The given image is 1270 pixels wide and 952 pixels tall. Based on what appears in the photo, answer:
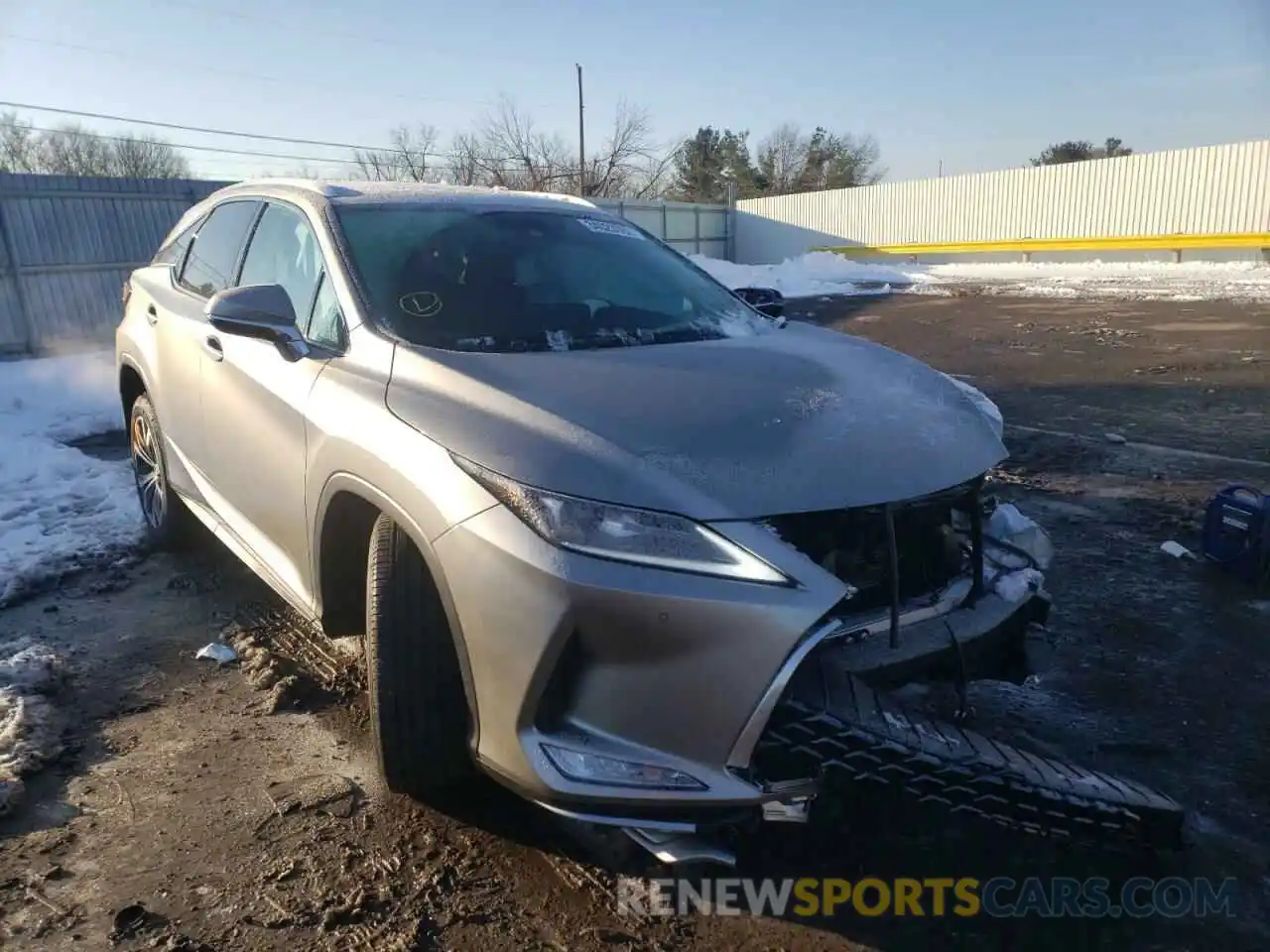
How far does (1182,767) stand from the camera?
2809mm

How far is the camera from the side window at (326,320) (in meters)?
2.90

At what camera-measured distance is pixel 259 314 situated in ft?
9.38

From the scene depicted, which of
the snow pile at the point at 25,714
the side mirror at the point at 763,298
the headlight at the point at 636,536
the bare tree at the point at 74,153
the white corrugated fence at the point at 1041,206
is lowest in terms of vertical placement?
the snow pile at the point at 25,714

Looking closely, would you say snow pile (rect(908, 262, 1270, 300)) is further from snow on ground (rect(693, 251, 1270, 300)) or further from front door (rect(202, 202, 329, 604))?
front door (rect(202, 202, 329, 604))

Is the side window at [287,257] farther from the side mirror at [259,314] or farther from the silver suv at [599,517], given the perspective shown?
the side mirror at [259,314]

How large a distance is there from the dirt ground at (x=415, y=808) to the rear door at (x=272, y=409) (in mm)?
610

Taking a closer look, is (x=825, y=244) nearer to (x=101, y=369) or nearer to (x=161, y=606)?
(x=101, y=369)

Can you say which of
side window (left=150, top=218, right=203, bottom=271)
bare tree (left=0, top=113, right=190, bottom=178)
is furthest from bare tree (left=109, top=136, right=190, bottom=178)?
side window (left=150, top=218, right=203, bottom=271)

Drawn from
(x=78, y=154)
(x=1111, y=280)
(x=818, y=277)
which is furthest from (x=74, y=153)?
(x=1111, y=280)

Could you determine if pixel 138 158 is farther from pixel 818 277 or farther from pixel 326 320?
pixel 326 320

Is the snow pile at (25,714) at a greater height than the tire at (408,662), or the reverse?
the tire at (408,662)

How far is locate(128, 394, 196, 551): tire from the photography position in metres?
4.53

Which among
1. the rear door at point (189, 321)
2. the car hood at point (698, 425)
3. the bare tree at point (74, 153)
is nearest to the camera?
the car hood at point (698, 425)


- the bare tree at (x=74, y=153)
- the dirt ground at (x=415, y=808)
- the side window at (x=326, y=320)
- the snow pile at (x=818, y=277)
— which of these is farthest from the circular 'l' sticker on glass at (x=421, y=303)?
the bare tree at (x=74, y=153)
